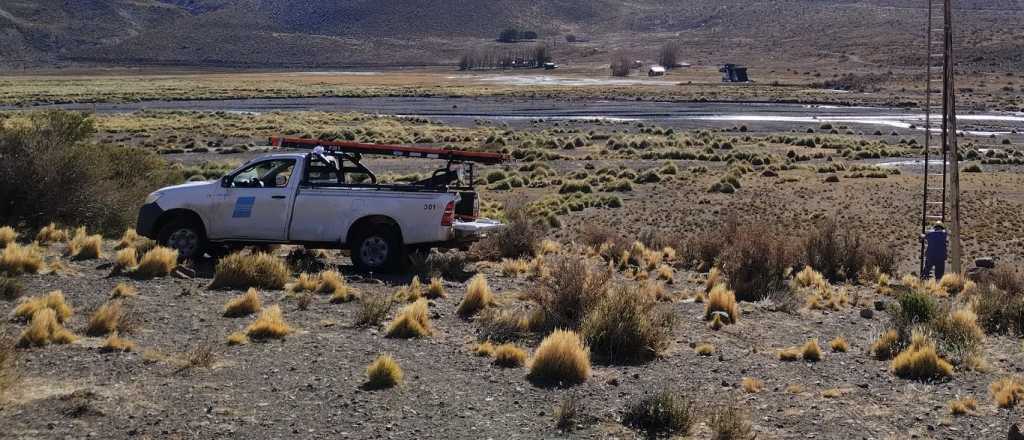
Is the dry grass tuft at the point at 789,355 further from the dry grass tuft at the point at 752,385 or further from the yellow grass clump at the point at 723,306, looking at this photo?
the yellow grass clump at the point at 723,306

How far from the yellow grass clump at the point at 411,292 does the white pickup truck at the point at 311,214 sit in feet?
4.52

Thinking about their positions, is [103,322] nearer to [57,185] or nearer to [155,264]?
[155,264]

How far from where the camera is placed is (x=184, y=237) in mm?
17281

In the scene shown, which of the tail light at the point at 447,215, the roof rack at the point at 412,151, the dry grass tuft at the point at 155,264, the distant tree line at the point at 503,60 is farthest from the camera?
the distant tree line at the point at 503,60

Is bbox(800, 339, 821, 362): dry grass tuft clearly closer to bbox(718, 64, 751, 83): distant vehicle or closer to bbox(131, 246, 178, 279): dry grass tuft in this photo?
bbox(131, 246, 178, 279): dry grass tuft

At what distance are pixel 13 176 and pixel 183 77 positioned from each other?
465ft

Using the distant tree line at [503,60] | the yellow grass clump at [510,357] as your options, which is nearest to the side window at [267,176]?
the yellow grass clump at [510,357]

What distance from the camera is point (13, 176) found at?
Result: 2094 cm

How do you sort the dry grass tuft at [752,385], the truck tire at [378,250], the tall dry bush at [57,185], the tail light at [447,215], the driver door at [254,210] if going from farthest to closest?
the tall dry bush at [57,185] → the driver door at [254,210] → the truck tire at [378,250] → the tail light at [447,215] → the dry grass tuft at [752,385]

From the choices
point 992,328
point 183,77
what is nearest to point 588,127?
point 992,328

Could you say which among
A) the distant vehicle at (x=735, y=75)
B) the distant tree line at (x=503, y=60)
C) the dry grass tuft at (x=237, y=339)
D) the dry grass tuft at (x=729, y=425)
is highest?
the distant tree line at (x=503, y=60)

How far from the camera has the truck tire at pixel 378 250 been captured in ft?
55.8

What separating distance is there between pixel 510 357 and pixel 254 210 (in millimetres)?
7159

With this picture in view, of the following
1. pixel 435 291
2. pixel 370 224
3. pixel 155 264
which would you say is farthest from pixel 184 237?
pixel 435 291
